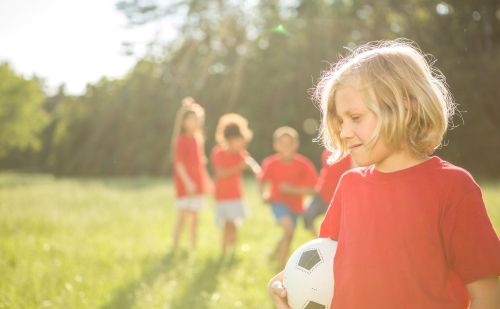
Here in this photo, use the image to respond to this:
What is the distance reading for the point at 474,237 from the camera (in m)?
Result: 1.40

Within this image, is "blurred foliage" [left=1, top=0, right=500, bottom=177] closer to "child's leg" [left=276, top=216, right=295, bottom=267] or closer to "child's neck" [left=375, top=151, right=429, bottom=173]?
"child's leg" [left=276, top=216, right=295, bottom=267]

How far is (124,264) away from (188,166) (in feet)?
6.09

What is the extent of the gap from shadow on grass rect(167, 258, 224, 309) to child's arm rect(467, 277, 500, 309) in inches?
119

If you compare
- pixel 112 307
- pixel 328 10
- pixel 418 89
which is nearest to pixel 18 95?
pixel 328 10

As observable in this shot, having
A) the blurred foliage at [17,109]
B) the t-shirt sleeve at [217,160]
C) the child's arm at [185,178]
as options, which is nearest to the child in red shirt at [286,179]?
the t-shirt sleeve at [217,160]

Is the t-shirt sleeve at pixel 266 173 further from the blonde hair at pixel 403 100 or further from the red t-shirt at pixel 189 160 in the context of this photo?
the blonde hair at pixel 403 100

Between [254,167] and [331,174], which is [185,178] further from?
[331,174]

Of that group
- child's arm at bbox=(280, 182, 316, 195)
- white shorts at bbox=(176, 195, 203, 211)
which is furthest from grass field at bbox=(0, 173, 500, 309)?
child's arm at bbox=(280, 182, 316, 195)

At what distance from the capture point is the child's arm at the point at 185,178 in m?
6.56

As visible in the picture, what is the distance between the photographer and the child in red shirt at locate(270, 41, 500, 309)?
4.65 feet

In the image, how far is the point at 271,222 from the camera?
9.38 metres

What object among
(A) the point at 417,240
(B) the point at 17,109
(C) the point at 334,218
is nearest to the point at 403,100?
(A) the point at 417,240

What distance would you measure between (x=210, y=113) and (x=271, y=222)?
19.2 m

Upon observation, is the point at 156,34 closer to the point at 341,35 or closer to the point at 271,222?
the point at 341,35
